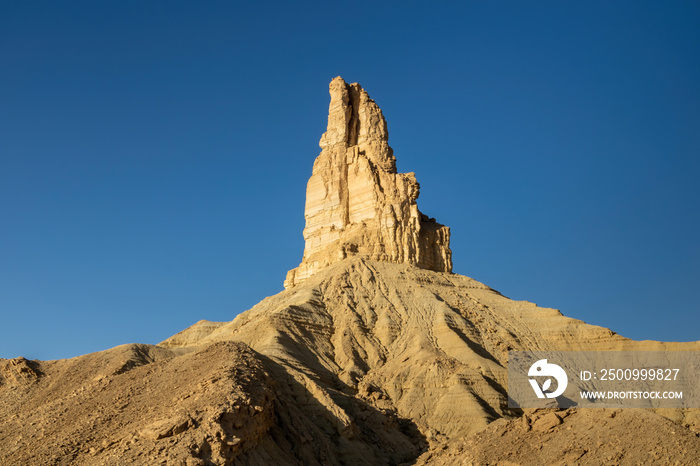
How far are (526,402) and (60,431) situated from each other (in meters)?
33.1

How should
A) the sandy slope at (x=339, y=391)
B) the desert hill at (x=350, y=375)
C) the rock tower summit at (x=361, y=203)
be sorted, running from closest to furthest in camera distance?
the sandy slope at (x=339, y=391) < the desert hill at (x=350, y=375) < the rock tower summit at (x=361, y=203)

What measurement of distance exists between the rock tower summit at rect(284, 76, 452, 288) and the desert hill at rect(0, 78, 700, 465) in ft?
0.58

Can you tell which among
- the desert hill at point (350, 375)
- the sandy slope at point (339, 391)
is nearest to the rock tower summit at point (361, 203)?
the desert hill at point (350, 375)

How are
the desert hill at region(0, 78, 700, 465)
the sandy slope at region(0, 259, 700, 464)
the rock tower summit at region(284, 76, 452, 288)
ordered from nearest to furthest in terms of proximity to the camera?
the sandy slope at region(0, 259, 700, 464), the desert hill at region(0, 78, 700, 465), the rock tower summit at region(284, 76, 452, 288)

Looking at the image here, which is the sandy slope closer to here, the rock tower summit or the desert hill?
the desert hill

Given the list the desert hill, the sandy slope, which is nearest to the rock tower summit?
the desert hill

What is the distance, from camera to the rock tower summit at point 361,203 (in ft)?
261

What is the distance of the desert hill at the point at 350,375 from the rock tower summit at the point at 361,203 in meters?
0.18

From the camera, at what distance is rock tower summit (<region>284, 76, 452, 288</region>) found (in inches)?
3137

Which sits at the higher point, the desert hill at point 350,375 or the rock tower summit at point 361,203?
the rock tower summit at point 361,203

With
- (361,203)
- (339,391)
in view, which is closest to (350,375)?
(339,391)

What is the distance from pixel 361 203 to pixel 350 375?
30.6 metres

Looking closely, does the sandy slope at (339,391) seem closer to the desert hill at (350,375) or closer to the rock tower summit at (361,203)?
the desert hill at (350,375)

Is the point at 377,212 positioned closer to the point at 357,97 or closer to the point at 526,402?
the point at 357,97
